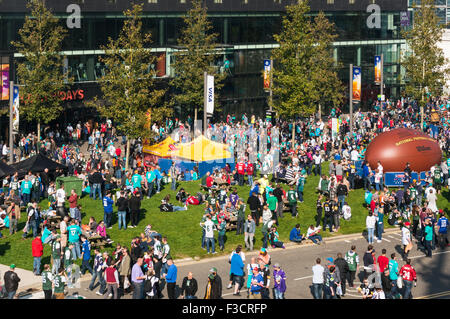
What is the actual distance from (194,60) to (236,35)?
10144 millimetres

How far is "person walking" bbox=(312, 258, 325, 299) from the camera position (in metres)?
22.6

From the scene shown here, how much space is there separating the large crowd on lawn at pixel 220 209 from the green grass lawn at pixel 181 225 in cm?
38

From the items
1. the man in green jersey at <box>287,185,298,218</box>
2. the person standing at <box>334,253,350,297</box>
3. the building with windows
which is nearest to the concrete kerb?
the man in green jersey at <box>287,185,298,218</box>

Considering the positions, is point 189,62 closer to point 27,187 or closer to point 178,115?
point 178,115

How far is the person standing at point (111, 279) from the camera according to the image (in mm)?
23172

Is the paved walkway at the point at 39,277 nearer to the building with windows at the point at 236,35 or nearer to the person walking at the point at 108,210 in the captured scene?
the person walking at the point at 108,210

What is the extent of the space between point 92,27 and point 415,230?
1428 inches

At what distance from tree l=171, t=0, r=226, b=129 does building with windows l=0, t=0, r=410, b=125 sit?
3.02 metres

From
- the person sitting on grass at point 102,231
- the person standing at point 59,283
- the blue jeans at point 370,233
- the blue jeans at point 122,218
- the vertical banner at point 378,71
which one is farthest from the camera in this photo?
the vertical banner at point 378,71

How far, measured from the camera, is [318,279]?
2269 centimetres

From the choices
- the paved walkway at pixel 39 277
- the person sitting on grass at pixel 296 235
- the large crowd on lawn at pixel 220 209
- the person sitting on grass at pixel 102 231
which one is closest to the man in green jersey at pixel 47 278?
the large crowd on lawn at pixel 220 209

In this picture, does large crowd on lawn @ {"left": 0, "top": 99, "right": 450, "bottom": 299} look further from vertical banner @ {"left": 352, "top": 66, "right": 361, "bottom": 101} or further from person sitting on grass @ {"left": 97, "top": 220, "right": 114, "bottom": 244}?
vertical banner @ {"left": 352, "top": 66, "right": 361, "bottom": 101}
